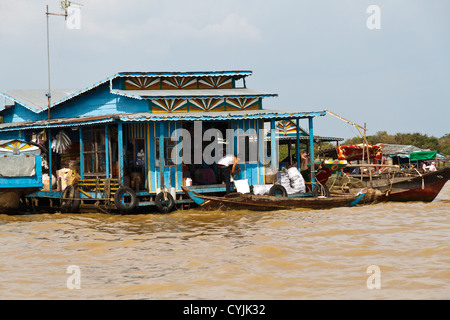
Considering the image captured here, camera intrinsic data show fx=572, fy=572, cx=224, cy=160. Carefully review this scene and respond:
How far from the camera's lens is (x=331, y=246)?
1024cm

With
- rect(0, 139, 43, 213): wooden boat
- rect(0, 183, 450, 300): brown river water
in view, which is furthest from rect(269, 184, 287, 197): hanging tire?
rect(0, 139, 43, 213): wooden boat

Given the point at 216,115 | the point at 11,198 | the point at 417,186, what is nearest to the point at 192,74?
the point at 216,115

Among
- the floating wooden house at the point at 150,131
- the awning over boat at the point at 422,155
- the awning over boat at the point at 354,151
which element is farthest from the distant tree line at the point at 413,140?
the floating wooden house at the point at 150,131

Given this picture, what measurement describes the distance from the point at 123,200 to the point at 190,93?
4045 millimetres

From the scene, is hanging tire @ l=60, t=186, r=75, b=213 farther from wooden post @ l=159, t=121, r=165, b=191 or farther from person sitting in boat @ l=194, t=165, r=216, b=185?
person sitting in boat @ l=194, t=165, r=216, b=185

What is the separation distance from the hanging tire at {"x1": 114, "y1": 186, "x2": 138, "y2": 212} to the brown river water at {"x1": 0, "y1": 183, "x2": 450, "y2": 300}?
31 centimetres

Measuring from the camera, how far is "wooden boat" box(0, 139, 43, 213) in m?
15.3

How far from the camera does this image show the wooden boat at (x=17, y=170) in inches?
602

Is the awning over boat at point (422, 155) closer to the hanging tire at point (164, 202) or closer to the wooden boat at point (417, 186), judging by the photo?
the wooden boat at point (417, 186)

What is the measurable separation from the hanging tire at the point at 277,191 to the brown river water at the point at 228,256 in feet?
2.97

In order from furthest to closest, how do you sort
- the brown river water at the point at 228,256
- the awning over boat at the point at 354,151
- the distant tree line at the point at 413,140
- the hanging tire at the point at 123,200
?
the distant tree line at the point at 413,140 → the awning over boat at the point at 354,151 → the hanging tire at the point at 123,200 → the brown river water at the point at 228,256

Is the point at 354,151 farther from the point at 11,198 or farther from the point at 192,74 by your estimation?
the point at 11,198

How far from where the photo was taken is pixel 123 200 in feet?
48.7

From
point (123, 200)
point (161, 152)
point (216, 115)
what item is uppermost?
point (216, 115)
